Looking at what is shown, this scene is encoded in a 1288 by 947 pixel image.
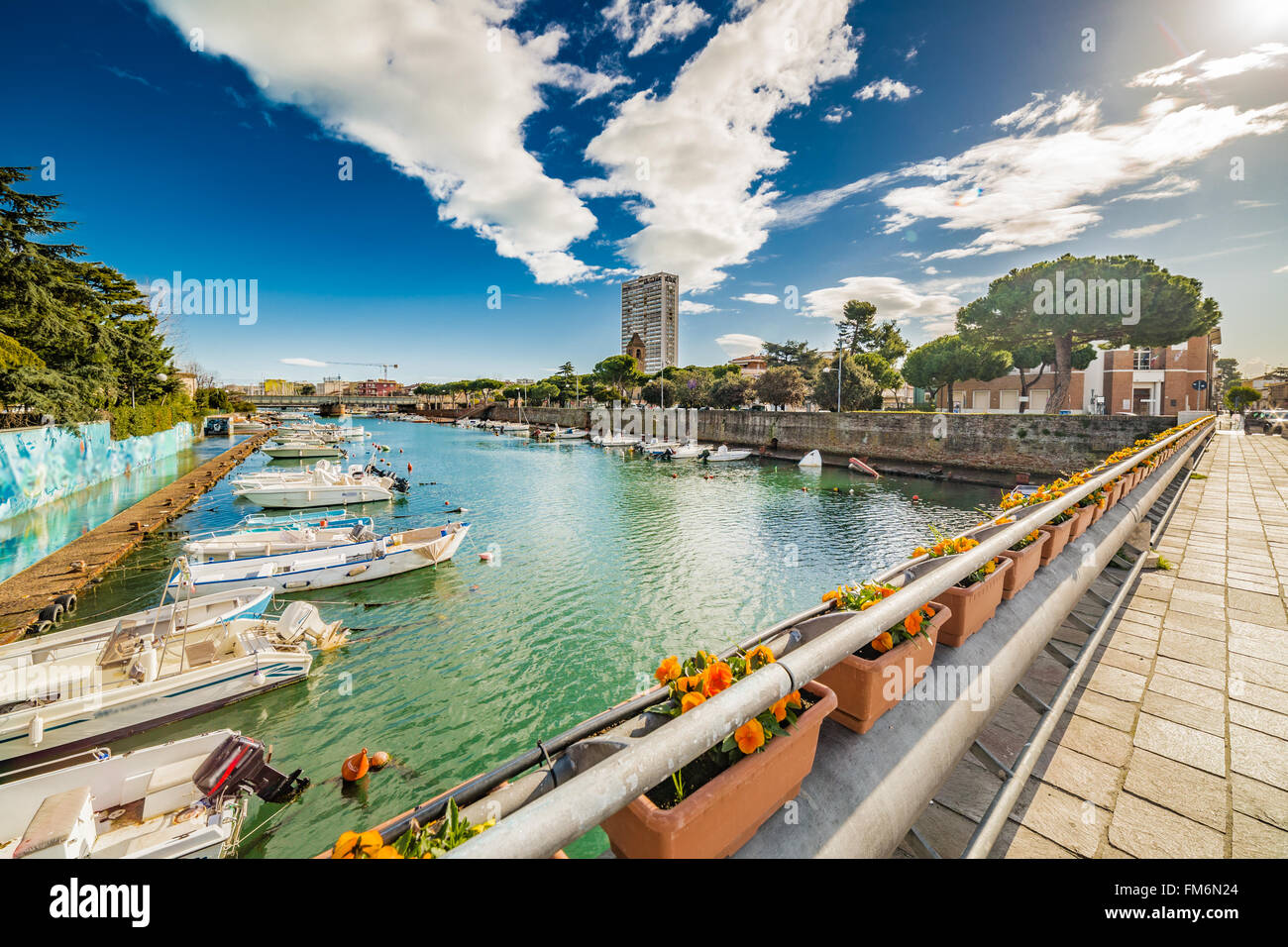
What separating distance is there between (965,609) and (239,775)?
7876 mm

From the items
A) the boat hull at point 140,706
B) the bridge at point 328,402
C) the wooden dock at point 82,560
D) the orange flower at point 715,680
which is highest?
the bridge at point 328,402

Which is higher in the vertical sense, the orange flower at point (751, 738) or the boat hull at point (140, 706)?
the orange flower at point (751, 738)

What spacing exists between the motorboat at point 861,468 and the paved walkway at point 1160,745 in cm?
3059

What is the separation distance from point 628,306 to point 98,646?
13318cm

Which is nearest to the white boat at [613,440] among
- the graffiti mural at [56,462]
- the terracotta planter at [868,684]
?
the graffiti mural at [56,462]

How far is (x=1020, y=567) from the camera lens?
10.5 ft

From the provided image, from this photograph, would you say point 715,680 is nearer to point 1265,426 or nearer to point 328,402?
point 1265,426

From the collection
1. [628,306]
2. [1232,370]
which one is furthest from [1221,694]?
[1232,370]

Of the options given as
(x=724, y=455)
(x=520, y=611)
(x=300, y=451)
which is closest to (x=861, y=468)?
(x=724, y=455)

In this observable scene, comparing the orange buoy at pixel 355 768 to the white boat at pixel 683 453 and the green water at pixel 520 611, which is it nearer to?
the green water at pixel 520 611

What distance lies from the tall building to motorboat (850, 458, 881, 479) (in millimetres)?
90781

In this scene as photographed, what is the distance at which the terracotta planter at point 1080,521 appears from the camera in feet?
13.8

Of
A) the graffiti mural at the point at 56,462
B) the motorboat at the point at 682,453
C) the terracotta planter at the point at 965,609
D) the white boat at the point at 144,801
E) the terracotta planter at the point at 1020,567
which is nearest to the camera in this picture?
the terracotta planter at the point at 965,609

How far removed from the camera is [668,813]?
4.13 ft
